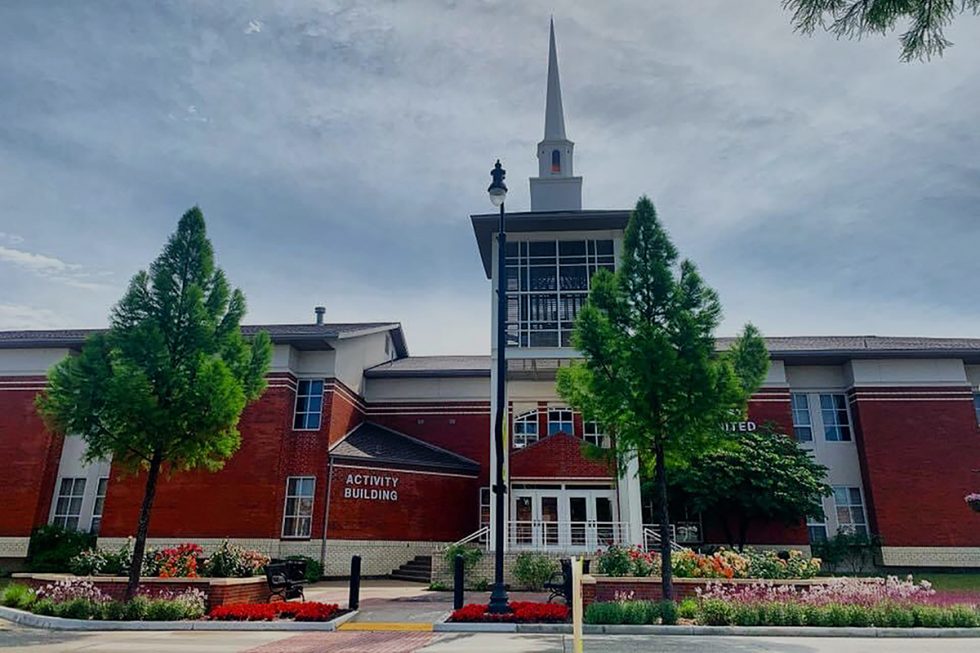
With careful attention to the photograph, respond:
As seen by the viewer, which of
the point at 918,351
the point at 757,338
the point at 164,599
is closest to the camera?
the point at 164,599

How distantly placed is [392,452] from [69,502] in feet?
40.4

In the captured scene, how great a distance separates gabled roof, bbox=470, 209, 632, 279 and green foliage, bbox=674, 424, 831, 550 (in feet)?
27.8

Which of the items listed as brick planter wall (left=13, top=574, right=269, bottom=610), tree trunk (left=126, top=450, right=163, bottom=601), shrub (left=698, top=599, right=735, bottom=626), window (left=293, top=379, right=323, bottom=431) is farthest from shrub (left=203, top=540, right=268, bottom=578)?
shrub (left=698, top=599, right=735, bottom=626)

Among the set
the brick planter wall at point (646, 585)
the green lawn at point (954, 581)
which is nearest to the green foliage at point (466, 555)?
the brick planter wall at point (646, 585)

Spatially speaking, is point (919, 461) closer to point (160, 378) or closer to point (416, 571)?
point (416, 571)

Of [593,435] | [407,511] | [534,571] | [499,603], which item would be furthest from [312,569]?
[593,435]

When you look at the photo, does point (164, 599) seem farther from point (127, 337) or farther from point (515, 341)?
point (515, 341)

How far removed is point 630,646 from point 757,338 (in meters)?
12.1

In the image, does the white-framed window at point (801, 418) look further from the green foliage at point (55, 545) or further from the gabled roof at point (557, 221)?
the green foliage at point (55, 545)

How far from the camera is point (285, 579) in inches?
524

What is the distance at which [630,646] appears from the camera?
9.28 metres

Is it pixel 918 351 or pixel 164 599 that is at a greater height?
pixel 918 351

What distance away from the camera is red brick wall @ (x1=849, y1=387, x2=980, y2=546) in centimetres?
2269

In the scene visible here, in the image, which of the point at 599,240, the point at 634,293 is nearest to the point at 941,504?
the point at 599,240
